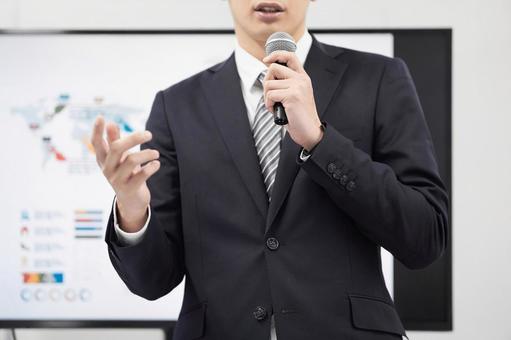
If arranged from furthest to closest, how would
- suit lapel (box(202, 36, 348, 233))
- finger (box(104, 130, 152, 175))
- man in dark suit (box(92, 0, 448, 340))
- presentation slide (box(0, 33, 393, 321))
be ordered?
presentation slide (box(0, 33, 393, 321))
suit lapel (box(202, 36, 348, 233))
man in dark suit (box(92, 0, 448, 340))
finger (box(104, 130, 152, 175))

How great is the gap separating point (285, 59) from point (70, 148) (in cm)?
199

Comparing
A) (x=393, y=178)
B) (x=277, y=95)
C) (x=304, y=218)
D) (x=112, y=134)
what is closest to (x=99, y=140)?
(x=112, y=134)

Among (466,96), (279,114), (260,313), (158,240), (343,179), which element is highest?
(466,96)

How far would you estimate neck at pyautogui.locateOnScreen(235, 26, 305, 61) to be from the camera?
1.42 meters

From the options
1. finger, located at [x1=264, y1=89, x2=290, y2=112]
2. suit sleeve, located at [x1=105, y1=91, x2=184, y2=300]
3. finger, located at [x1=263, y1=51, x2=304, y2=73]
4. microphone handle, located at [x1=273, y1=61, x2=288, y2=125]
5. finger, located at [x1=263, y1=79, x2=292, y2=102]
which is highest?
finger, located at [x1=263, y1=51, x2=304, y2=73]

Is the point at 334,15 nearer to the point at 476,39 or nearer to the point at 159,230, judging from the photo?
the point at 476,39

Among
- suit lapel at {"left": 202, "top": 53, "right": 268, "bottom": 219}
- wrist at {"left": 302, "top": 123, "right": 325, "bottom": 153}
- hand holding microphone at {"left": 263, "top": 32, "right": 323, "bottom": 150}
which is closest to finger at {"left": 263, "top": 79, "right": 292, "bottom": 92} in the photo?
hand holding microphone at {"left": 263, "top": 32, "right": 323, "bottom": 150}

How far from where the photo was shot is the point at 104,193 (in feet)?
9.41

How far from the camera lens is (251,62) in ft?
4.68

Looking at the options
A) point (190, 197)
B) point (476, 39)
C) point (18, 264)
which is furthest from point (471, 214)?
point (18, 264)

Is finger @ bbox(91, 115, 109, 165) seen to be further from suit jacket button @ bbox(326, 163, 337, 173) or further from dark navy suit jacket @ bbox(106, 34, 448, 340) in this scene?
suit jacket button @ bbox(326, 163, 337, 173)

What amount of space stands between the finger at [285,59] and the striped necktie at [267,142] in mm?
208

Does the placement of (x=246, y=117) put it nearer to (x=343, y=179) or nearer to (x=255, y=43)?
(x=255, y=43)

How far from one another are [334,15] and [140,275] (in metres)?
2.09
